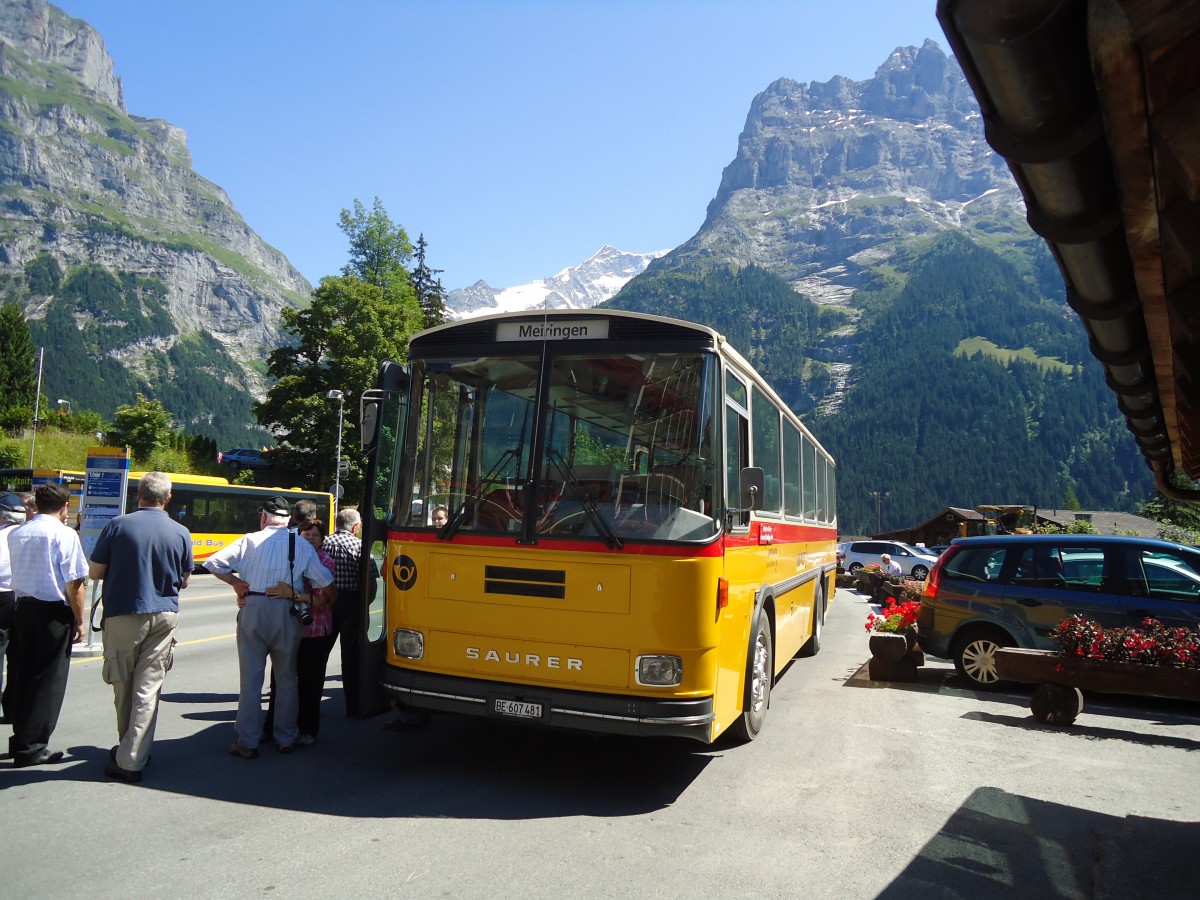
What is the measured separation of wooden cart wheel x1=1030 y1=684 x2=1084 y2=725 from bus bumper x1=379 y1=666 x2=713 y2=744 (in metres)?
4.43

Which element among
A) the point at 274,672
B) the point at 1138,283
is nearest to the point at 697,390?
the point at 1138,283

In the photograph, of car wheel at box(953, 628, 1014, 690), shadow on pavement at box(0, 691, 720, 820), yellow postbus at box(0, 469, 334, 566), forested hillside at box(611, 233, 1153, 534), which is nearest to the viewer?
shadow on pavement at box(0, 691, 720, 820)

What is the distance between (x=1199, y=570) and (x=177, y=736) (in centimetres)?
1051

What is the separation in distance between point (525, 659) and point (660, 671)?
0.94m

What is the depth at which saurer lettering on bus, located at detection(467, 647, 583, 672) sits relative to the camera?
5809 mm

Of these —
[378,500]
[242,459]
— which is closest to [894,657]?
[378,500]

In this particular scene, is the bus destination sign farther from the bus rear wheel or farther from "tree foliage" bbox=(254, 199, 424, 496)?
"tree foliage" bbox=(254, 199, 424, 496)

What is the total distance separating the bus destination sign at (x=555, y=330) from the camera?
640cm

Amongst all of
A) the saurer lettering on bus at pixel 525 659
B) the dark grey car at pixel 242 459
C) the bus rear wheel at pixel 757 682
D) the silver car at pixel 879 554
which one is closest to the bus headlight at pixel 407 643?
the saurer lettering on bus at pixel 525 659

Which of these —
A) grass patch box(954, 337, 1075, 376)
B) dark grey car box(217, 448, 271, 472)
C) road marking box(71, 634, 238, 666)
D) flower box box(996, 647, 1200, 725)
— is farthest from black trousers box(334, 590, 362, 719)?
grass patch box(954, 337, 1075, 376)

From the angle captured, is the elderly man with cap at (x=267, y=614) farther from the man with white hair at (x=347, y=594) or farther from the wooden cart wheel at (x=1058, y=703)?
the wooden cart wheel at (x=1058, y=703)

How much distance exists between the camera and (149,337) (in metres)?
188

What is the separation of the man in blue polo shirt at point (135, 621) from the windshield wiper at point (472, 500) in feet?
5.54

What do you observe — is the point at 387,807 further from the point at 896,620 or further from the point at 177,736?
the point at 896,620
